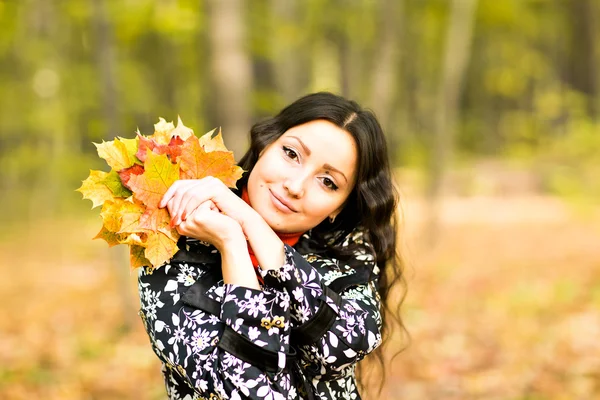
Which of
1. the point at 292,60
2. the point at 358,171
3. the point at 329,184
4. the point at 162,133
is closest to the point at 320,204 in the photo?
the point at 329,184

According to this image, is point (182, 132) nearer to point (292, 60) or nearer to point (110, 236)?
point (110, 236)

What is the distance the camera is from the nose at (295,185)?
1.92 m

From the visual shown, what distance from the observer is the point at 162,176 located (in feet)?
6.19

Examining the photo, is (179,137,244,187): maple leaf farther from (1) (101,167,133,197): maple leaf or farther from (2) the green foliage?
(2) the green foliage

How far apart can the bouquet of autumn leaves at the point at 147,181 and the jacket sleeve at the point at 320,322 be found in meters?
0.33

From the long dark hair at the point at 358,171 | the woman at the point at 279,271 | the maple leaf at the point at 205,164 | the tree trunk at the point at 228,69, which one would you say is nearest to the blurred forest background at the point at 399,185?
the tree trunk at the point at 228,69

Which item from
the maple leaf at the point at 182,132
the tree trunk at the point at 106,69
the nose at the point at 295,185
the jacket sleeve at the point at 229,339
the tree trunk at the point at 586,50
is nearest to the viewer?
the jacket sleeve at the point at 229,339

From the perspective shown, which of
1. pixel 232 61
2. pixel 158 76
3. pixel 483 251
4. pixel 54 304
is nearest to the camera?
pixel 232 61

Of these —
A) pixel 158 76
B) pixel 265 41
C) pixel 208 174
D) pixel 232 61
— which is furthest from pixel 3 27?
pixel 208 174

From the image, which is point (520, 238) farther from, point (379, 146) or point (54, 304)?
point (379, 146)

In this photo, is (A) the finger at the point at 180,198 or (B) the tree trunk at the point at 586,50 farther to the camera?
(B) the tree trunk at the point at 586,50

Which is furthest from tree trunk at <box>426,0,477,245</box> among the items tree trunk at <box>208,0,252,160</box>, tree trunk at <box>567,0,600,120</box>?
tree trunk at <box>208,0,252,160</box>

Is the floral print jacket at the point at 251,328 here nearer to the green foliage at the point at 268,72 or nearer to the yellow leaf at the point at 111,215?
the yellow leaf at the point at 111,215

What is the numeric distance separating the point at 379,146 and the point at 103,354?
15.0ft
